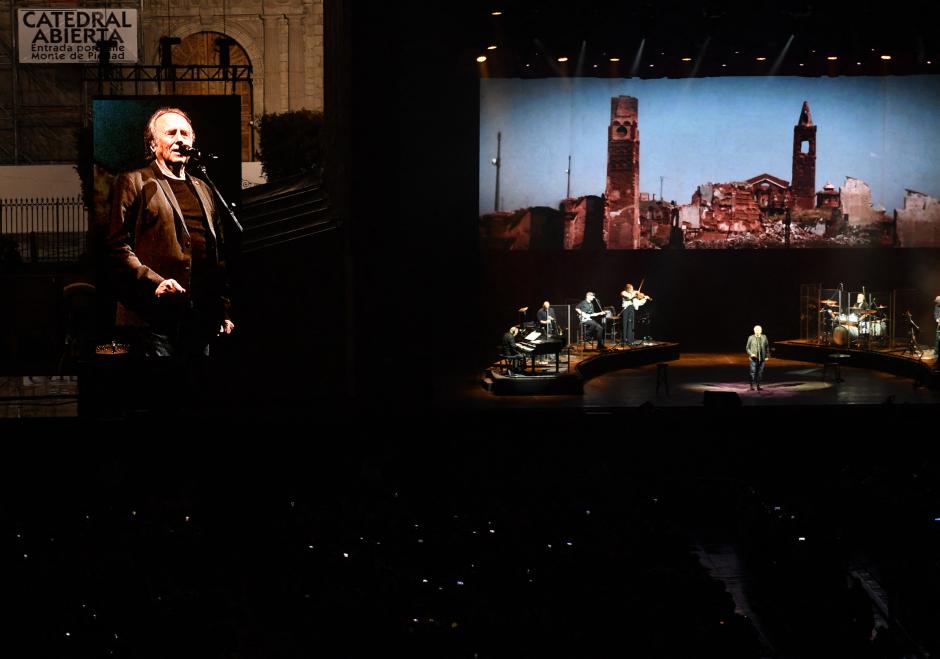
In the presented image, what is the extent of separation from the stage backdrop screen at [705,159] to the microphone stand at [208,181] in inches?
377

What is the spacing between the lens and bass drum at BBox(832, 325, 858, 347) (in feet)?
69.6

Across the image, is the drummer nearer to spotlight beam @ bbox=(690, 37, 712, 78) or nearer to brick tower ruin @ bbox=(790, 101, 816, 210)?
brick tower ruin @ bbox=(790, 101, 816, 210)

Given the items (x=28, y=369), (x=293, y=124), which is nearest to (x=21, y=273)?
(x=28, y=369)

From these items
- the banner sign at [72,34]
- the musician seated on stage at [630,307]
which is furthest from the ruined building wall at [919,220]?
the banner sign at [72,34]

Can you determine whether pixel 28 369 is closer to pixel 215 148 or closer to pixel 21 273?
pixel 21 273

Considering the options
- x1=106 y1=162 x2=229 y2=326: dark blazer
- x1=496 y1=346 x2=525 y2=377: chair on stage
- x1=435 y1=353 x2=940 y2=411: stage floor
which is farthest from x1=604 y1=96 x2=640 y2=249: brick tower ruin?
x1=106 y1=162 x2=229 y2=326: dark blazer

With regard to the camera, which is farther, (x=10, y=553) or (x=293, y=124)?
(x=293, y=124)

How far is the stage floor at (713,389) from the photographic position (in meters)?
16.9

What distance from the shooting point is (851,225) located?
906 inches

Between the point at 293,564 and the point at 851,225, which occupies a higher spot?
the point at 851,225

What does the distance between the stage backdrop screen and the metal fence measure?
8.47 meters

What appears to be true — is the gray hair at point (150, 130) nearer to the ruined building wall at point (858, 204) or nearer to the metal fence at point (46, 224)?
the metal fence at point (46, 224)

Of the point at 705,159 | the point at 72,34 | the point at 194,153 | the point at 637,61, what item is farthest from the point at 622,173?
the point at 72,34

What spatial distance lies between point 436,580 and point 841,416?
231 inches
